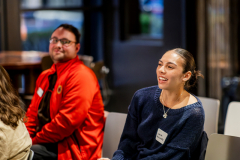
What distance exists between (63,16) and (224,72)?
403cm

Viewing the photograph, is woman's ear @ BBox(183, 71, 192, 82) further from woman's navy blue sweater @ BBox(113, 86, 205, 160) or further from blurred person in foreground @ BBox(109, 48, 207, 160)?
woman's navy blue sweater @ BBox(113, 86, 205, 160)

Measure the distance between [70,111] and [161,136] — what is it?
0.68 m

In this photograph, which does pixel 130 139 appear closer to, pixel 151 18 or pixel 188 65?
pixel 188 65

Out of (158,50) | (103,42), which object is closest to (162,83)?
(158,50)

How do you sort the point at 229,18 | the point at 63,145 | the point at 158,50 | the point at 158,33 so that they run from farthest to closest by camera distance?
the point at 158,33
the point at 158,50
the point at 229,18
the point at 63,145

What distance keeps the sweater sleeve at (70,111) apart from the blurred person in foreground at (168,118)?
0.36 meters

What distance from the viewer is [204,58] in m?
3.94

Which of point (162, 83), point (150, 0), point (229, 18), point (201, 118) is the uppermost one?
point (150, 0)

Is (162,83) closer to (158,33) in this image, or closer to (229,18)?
(229,18)

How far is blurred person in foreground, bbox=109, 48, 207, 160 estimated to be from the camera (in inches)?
65.8

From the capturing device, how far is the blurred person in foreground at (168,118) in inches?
65.8

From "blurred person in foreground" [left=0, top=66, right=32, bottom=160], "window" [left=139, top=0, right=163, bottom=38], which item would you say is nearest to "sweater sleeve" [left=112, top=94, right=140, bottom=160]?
"blurred person in foreground" [left=0, top=66, right=32, bottom=160]

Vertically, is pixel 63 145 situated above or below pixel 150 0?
below

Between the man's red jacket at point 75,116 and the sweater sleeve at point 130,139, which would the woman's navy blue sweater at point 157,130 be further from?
the man's red jacket at point 75,116
